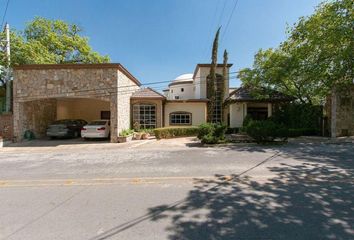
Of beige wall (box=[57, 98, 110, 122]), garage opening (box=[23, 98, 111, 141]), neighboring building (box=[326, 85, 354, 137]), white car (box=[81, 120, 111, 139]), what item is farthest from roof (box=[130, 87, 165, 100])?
neighboring building (box=[326, 85, 354, 137])

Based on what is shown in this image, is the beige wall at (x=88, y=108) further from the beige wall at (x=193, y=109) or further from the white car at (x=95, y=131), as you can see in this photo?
the white car at (x=95, y=131)

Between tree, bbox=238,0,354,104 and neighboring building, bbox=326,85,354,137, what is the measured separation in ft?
2.81

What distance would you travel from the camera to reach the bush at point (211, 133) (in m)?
13.8

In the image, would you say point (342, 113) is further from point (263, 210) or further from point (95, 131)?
point (95, 131)

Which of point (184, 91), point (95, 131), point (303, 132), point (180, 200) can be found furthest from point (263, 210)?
point (184, 91)

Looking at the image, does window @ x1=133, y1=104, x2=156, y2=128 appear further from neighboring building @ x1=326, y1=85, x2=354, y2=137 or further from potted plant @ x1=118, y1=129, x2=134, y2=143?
neighboring building @ x1=326, y1=85, x2=354, y2=137

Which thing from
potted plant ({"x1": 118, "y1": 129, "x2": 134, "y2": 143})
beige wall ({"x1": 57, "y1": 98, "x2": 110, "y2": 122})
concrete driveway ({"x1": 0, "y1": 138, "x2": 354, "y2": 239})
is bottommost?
concrete driveway ({"x1": 0, "y1": 138, "x2": 354, "y2": 239})

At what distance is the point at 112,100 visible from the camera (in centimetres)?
1645

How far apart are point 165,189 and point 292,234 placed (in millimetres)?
3028

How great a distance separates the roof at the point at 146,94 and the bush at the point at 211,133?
788cm

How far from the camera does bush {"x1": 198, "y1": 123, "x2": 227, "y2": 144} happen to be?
13828 mm

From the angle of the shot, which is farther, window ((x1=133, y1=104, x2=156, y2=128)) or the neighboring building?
window ((x1=133, y1=104, x2=156, y2=128))

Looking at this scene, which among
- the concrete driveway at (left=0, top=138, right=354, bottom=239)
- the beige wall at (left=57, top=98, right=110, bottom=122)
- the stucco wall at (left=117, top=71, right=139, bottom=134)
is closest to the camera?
the concrete driveway at (left=0, top=138, right=354, bottom=239)

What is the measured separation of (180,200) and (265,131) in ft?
32.3
